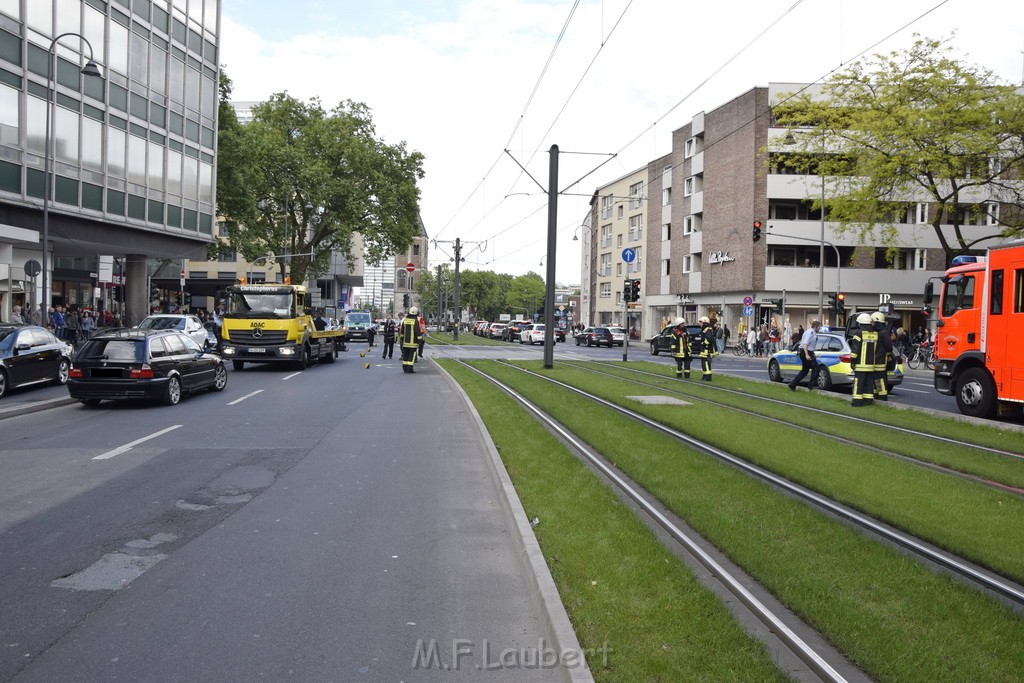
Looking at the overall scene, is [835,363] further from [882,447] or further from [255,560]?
[255,560]

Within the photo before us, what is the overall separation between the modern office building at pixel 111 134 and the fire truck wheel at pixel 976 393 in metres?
22.0

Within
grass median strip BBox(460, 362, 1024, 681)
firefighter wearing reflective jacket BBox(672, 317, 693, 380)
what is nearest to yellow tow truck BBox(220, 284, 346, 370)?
firefighter wearing reflective jacket BBox(672, 317, 693, 380)

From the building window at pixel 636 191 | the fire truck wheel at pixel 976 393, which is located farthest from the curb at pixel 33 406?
the building window at pixel 636 191

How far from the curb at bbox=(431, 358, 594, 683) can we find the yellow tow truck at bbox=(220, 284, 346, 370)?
1622 cm

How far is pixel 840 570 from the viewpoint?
5.28 metres

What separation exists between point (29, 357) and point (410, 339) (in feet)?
32.6

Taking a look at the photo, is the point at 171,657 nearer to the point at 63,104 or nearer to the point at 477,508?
the point at 477,508

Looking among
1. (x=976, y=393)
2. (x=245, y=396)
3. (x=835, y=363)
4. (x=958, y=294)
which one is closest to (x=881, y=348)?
(x=958, y=294)

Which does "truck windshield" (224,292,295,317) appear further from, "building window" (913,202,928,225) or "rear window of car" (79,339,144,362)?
"building window" (913,202,928,225)

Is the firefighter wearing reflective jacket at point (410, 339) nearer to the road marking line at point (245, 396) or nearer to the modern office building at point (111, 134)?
the road marking line at point (245, 396)

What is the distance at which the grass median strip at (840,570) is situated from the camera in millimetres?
3982

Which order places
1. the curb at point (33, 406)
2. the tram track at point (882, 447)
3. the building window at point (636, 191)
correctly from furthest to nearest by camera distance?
the building window at point (636, 191) < the curb at point (33, 406) < the tram track at point (882, 447)

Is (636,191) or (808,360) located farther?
(636,191)

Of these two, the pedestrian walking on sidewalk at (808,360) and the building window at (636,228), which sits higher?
the building window at (636,228)
